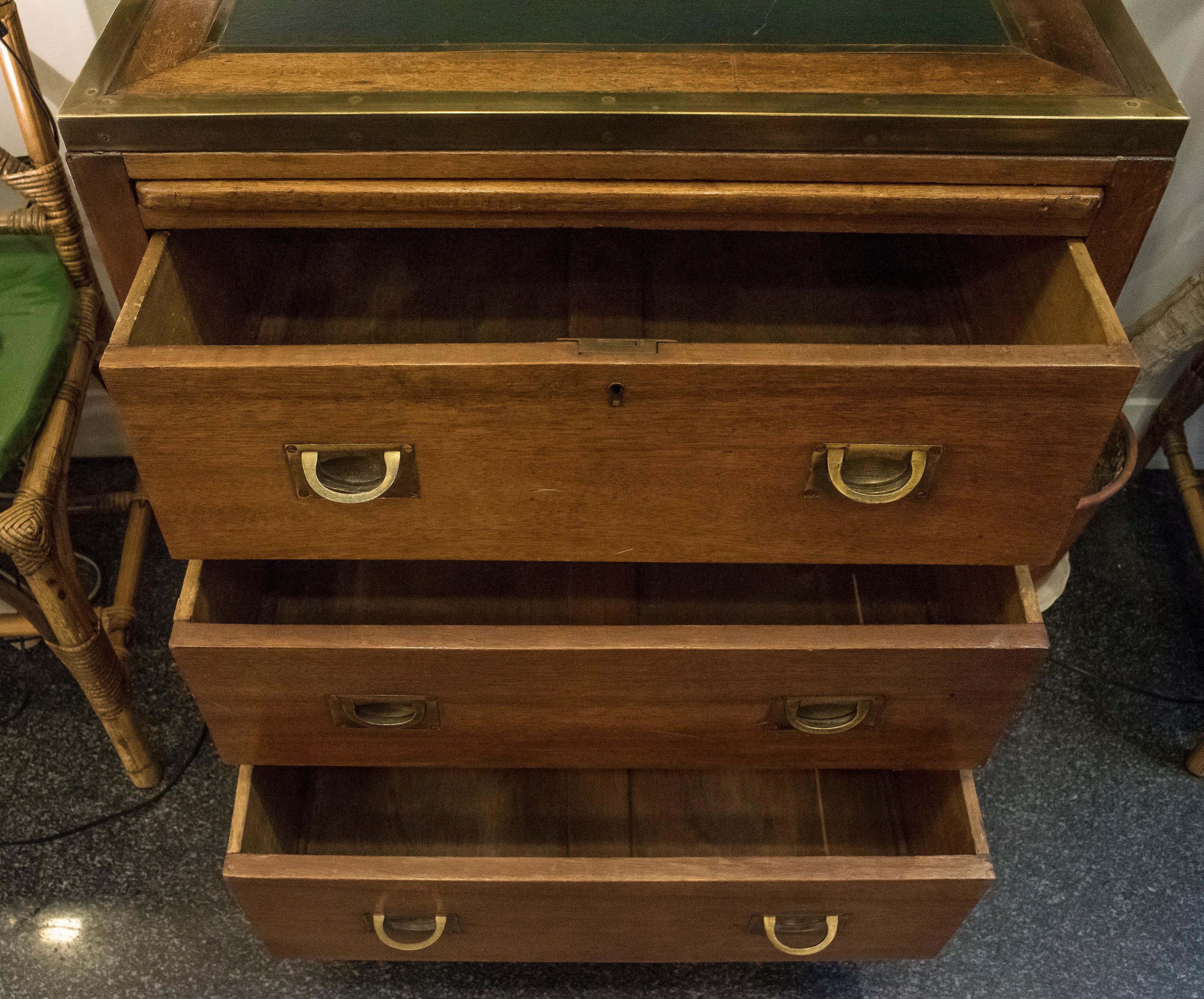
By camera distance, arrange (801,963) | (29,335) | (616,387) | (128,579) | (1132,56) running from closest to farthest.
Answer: (616,387) < (1132,56) < (29,335) < (801,963) < (128,579)

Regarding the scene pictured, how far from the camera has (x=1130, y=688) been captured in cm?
137

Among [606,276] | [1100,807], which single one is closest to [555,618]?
[606,276]

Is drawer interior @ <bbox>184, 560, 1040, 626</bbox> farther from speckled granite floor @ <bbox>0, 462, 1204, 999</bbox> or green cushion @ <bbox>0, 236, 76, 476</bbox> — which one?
speckled granite floor @ <bbox>0, 462, 1204, 999</bbox>

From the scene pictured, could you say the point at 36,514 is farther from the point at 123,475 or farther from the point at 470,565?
the point at 123,475

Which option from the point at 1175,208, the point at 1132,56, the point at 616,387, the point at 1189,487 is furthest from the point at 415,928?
the point at 1175,208

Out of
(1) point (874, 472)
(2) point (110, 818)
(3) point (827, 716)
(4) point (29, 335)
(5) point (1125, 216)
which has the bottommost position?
(2) point (110, 818)

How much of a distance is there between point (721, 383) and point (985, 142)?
26 cm

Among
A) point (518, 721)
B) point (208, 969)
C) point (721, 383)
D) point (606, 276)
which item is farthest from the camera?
point (208, 969)

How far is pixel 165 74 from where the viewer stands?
31.6 inches

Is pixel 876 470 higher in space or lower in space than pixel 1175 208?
higher

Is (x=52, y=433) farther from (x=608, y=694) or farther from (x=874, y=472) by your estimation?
(x=874, y=472)

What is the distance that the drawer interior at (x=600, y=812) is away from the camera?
110 centimetres

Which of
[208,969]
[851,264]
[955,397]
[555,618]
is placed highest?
[955,397]

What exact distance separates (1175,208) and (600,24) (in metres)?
0.82
